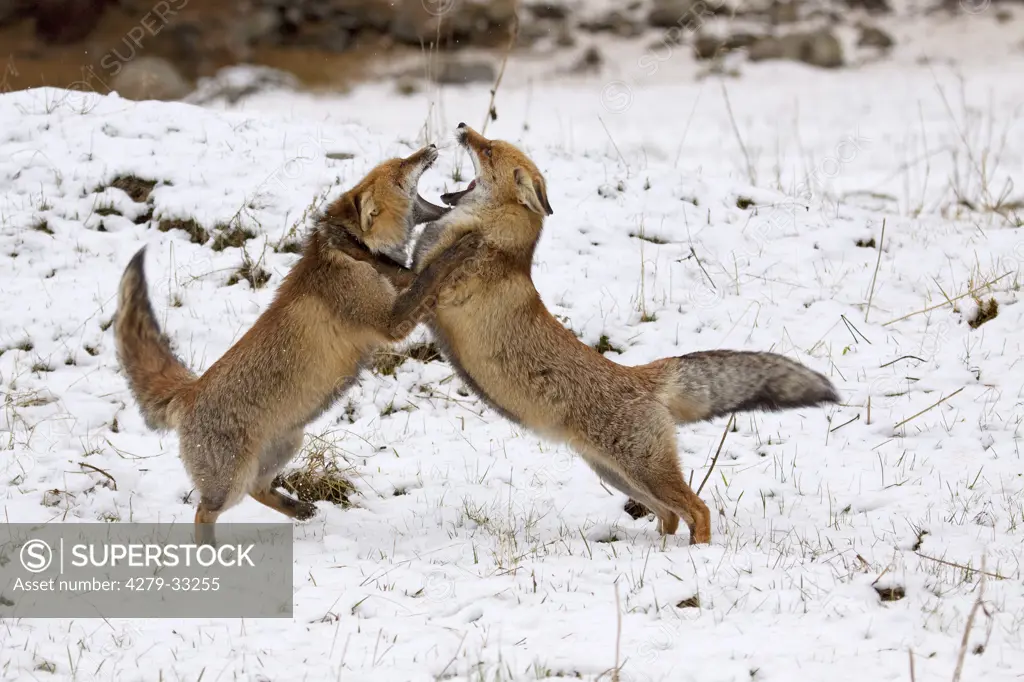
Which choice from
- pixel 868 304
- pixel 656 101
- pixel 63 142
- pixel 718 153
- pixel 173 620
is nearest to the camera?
pixel 173 620

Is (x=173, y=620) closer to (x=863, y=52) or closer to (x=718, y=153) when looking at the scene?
(x=718, y=153)

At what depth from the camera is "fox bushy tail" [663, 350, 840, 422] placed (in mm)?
6066

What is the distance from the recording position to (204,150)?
10.7 meters

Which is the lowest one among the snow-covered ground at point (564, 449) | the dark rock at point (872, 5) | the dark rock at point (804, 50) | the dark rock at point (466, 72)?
the snow-covered ground at point (564, 449)

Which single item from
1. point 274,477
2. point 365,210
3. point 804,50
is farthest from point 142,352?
point 804,50

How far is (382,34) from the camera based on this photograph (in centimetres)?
2427

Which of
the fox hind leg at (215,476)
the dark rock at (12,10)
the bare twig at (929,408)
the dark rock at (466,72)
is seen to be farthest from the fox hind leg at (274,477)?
the dark rock at (12,10)

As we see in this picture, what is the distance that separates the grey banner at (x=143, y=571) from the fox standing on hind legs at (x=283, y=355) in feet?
0.97

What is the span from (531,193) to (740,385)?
1.99 metres

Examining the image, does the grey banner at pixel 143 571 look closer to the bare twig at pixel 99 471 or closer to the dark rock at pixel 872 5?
the bare twig at pixel 99 471

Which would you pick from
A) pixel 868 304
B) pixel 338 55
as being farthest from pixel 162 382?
pixel 338 55

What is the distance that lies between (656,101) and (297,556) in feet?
54.9

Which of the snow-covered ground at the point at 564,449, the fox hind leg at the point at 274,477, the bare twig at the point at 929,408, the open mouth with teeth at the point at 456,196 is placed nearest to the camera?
the snow-covered ground at the point at 564,449

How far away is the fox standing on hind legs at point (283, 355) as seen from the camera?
6078 millimetres
